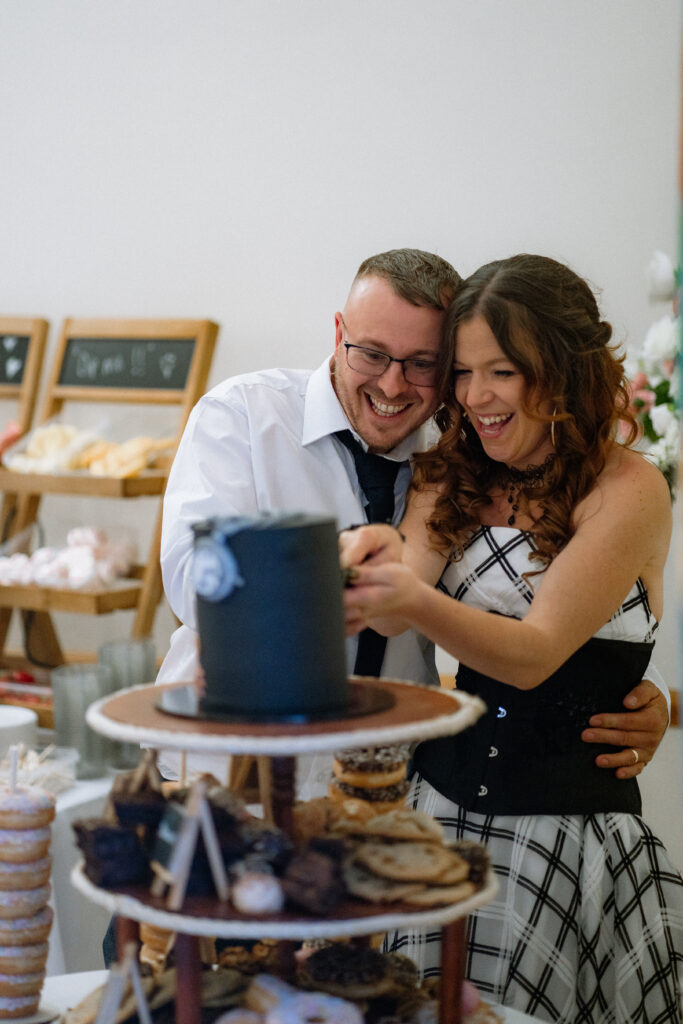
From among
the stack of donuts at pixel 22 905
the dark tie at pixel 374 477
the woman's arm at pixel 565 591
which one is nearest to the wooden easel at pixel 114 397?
the dark tie at pixel 374 477

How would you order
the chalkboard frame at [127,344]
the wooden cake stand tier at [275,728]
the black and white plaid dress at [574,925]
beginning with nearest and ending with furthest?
the wooden cake stand tier at [275,728], the black and white plaid dress at [574,925], the chalkboard frame at [127,344]

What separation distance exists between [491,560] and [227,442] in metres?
0.54

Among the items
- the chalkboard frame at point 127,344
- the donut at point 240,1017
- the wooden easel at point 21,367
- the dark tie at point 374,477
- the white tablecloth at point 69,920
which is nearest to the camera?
the donut at point 240,1017

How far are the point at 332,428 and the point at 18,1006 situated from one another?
104 centimetres

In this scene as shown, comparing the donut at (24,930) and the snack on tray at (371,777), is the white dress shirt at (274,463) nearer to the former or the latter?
the snack on tray at (371,777)

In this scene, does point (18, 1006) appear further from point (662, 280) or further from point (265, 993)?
point (662, 280)

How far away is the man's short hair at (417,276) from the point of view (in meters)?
1.69

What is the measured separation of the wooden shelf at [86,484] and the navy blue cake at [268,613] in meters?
2.30

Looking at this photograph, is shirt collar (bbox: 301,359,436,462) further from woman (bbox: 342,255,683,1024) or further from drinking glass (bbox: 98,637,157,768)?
drinking glass (bbox: 98,637,157,768)

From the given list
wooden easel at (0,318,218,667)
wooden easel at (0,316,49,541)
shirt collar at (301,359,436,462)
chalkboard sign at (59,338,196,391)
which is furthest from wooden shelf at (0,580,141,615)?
shirt collar at (301,359,436,462)

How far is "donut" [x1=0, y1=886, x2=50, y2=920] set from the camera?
3.73ft

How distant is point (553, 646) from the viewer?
131 cm

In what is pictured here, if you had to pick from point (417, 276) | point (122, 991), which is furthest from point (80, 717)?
point (122, 991)

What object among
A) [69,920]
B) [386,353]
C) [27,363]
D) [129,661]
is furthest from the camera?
[27,363]
